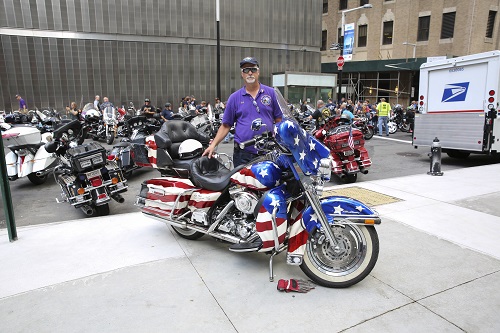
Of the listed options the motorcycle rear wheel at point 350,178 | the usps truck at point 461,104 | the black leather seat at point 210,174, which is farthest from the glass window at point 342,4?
the black leather seat at point 210,174

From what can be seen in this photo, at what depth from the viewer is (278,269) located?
142 inches

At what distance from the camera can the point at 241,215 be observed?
366 centimetres

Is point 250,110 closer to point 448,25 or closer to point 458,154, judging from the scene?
point 458,154

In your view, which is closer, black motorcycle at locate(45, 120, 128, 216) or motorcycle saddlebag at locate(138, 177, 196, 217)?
motorcycle saddlebag at locate(138, 177, 196, 217)

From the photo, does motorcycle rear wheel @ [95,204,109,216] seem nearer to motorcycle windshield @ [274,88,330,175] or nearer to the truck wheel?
motorcycle windshield @ [274,88,330,175]

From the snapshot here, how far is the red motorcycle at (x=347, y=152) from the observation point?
25.1ft

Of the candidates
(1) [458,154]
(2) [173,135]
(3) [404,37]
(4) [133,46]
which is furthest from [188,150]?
(3) [404,37]

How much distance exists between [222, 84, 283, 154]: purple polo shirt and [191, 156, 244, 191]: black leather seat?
1.32 feet

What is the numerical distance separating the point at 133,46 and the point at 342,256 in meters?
26.7

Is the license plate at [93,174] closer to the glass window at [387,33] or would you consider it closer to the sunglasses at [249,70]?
the sunglasses at [249,70]

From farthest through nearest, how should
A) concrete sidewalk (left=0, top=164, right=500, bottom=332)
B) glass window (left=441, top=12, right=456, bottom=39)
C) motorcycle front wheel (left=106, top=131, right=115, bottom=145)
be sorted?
glass window (left=441, top=12, right=456, bottom=39), motorcycle front wheel (left=106, top=131, right=115, bottom=145), concrete sidewalk (left=0, top=164, right=500, bottom=332)

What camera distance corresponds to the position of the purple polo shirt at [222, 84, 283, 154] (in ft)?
13.7

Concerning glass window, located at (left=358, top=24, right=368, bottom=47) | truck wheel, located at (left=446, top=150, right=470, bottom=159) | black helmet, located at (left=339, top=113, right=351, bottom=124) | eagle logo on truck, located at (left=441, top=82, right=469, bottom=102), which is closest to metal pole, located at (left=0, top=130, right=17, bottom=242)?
black helmet, located at (left=339, top=113, right=351, bottom=124)

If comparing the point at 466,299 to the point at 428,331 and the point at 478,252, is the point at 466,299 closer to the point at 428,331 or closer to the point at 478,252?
the point at 428,331
